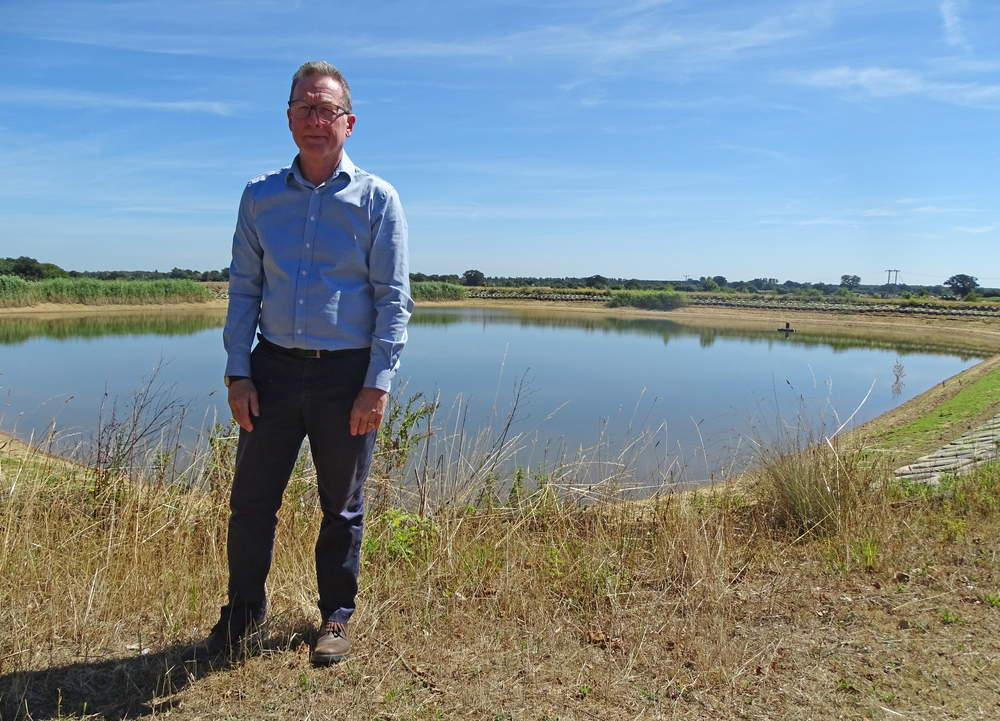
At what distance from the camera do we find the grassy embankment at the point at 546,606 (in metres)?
2.17

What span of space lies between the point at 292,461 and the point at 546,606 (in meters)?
1.16

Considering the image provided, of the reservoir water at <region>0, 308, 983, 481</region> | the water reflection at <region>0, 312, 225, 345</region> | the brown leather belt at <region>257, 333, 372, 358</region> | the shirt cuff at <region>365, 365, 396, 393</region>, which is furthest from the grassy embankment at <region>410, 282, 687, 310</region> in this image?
the shirt cuff at <region>365, 365, 396, 393</region>

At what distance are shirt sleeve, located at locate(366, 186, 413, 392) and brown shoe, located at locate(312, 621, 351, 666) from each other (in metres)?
0.82

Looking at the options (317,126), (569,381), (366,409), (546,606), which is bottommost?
(569,381)

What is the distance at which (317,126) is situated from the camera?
2.25 meters

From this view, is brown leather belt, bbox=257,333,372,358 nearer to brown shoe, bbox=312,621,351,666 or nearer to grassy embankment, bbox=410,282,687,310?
brown shoe, bbox=312,621,351,666

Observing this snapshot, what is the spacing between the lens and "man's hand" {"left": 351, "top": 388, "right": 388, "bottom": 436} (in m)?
2.23

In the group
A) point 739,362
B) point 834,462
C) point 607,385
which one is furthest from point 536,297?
point 834,462

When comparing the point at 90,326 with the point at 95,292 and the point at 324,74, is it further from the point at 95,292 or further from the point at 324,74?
the point at 324,74

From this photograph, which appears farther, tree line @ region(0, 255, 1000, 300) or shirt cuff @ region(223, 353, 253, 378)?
tree line @ region(0, 255, 1000, 300)

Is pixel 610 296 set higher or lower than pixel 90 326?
higher

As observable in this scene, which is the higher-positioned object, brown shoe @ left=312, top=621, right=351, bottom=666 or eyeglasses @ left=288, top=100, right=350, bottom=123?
eyeglasses @ left=288, top=100, right=350, bottom=123

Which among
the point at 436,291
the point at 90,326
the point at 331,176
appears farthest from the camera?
the point at 436,291

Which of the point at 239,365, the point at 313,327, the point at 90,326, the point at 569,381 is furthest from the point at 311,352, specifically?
the point at 90,326
